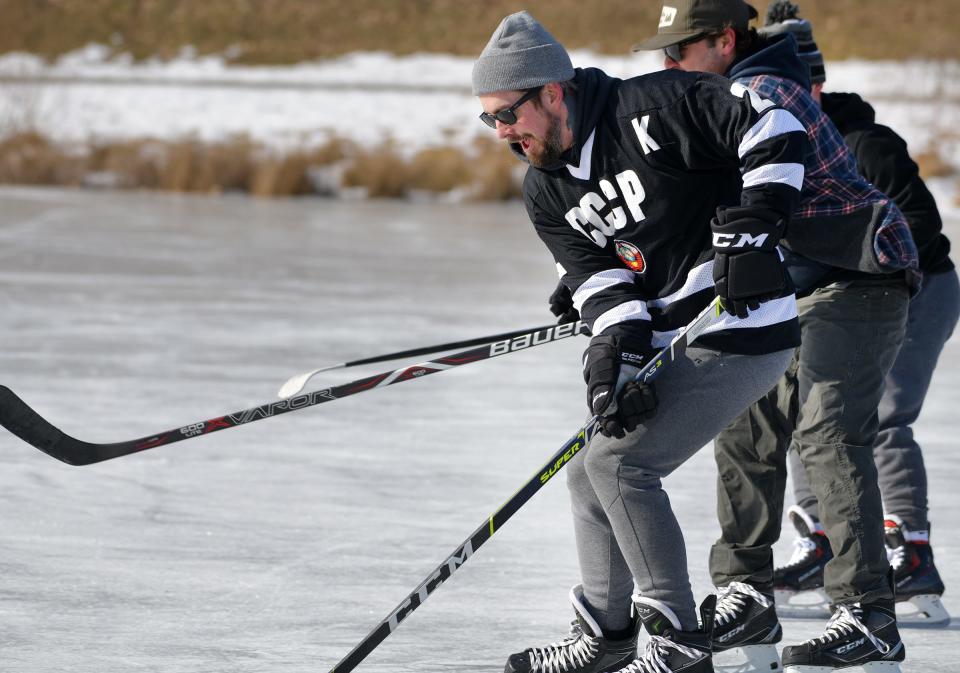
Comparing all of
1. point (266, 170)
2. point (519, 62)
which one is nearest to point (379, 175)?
point (266, 170)

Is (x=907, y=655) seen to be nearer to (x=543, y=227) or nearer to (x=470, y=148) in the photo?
(x=543, y=227)

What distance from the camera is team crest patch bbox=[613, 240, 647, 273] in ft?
7.85

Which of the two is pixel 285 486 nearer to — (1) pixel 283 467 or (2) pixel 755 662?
(1) pixel 283 467

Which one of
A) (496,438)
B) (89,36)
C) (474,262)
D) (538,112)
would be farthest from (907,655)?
(89,36)

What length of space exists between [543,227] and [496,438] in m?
2.10

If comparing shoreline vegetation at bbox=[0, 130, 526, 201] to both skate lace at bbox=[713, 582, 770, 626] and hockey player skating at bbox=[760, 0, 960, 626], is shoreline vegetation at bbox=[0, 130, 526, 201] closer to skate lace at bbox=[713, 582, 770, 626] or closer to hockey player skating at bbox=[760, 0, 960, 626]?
hockey player skating at bbox=[760, 0, 960, 626]

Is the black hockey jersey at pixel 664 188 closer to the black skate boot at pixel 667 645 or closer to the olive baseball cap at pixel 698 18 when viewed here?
the olive baseball cap at pixel 698 18

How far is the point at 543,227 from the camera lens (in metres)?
2.54

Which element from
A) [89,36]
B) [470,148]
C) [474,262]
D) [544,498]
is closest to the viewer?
[544,498]

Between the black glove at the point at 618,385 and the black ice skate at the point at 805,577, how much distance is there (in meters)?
0.99

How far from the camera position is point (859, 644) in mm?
2555

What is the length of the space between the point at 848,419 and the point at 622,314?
21.1 inches

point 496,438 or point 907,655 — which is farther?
point 496,438

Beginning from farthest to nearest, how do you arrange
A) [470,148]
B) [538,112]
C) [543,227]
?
[470,148], [543,227], [538,112]
